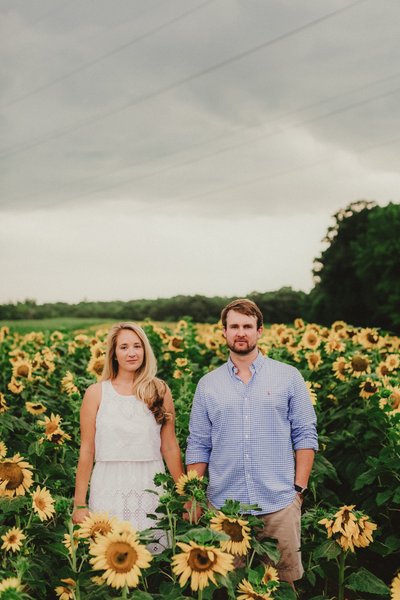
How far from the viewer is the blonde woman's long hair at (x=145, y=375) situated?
382 cm

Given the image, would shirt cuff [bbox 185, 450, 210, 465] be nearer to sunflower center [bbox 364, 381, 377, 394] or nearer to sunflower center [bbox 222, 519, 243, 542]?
sunflower center [bbox 222, 519, 243, 542]

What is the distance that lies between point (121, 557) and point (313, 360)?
4851 millimetres

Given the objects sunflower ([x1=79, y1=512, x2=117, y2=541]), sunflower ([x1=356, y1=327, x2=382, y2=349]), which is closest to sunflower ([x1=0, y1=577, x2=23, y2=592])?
sunflower ([x1=79, y1=512, x2=117, y2=541])

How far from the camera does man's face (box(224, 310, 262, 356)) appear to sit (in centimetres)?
361

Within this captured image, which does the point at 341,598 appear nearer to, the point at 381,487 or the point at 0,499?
the point at 0,499

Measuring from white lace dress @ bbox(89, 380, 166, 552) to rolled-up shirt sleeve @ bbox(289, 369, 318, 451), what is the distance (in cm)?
71

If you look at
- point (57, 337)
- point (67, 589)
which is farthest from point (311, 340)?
point (67, 589)

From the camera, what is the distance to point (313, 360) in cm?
713

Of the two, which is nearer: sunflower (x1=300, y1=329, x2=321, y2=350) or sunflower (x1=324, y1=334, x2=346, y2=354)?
sunflower (x1=324, y1=334, x2=346, y2=354)

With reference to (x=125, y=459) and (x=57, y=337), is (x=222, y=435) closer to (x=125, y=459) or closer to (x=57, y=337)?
(x=125, y=459)

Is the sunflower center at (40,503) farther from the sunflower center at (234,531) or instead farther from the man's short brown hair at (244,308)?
the man's short brown hair at (244,308)

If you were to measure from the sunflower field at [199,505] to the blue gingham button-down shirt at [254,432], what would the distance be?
203 millimetres

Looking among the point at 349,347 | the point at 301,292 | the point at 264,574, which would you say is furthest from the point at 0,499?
the point at 301,292

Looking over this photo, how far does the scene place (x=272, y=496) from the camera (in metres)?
3.60
